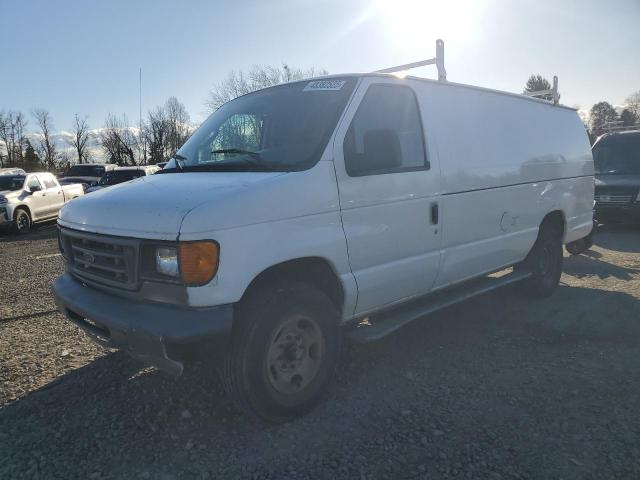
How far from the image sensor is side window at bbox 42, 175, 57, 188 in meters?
15.2

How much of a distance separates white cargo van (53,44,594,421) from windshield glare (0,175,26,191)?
1244 centimetres

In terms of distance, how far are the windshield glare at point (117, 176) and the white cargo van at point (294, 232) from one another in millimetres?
12764

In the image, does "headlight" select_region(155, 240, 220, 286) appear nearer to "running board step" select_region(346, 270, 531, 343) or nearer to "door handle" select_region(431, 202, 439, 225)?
"running board step" select_region(346, 270, 531, 343)


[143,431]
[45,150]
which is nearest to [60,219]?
[143,431]

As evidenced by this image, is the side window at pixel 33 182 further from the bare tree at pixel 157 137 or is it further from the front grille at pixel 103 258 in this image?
the bare tree at pixel 157 137

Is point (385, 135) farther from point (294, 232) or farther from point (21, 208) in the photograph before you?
point (21, 208)

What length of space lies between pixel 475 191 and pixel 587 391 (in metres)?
1.78

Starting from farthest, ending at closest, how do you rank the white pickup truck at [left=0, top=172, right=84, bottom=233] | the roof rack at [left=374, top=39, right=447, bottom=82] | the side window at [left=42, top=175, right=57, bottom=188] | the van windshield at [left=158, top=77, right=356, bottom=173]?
1. the side window at [left=42, top=175, right=57, bottom=188]
2. the white pickup truck at [left=0, top=172, right=84, bottom=233]
3. the roof rack at [left=374, top=39, right=447, bottom=82]
4. the van windshield at [left=158, top=77, right=356, bottom=173]

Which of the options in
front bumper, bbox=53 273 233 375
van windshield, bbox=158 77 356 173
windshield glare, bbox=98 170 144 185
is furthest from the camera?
windshield glare, bbox=98 170 144 185

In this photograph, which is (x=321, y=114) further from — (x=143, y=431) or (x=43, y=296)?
(x=43, y=296)

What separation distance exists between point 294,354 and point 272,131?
1.59 metres

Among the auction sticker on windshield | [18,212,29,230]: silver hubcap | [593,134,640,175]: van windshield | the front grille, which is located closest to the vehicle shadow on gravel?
[593,134,640,175]: van windshield

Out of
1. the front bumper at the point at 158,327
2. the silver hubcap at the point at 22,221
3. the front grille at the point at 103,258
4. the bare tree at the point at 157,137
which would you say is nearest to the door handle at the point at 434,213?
the front bumper at the point at 158,327

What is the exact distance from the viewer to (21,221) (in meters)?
13.7
